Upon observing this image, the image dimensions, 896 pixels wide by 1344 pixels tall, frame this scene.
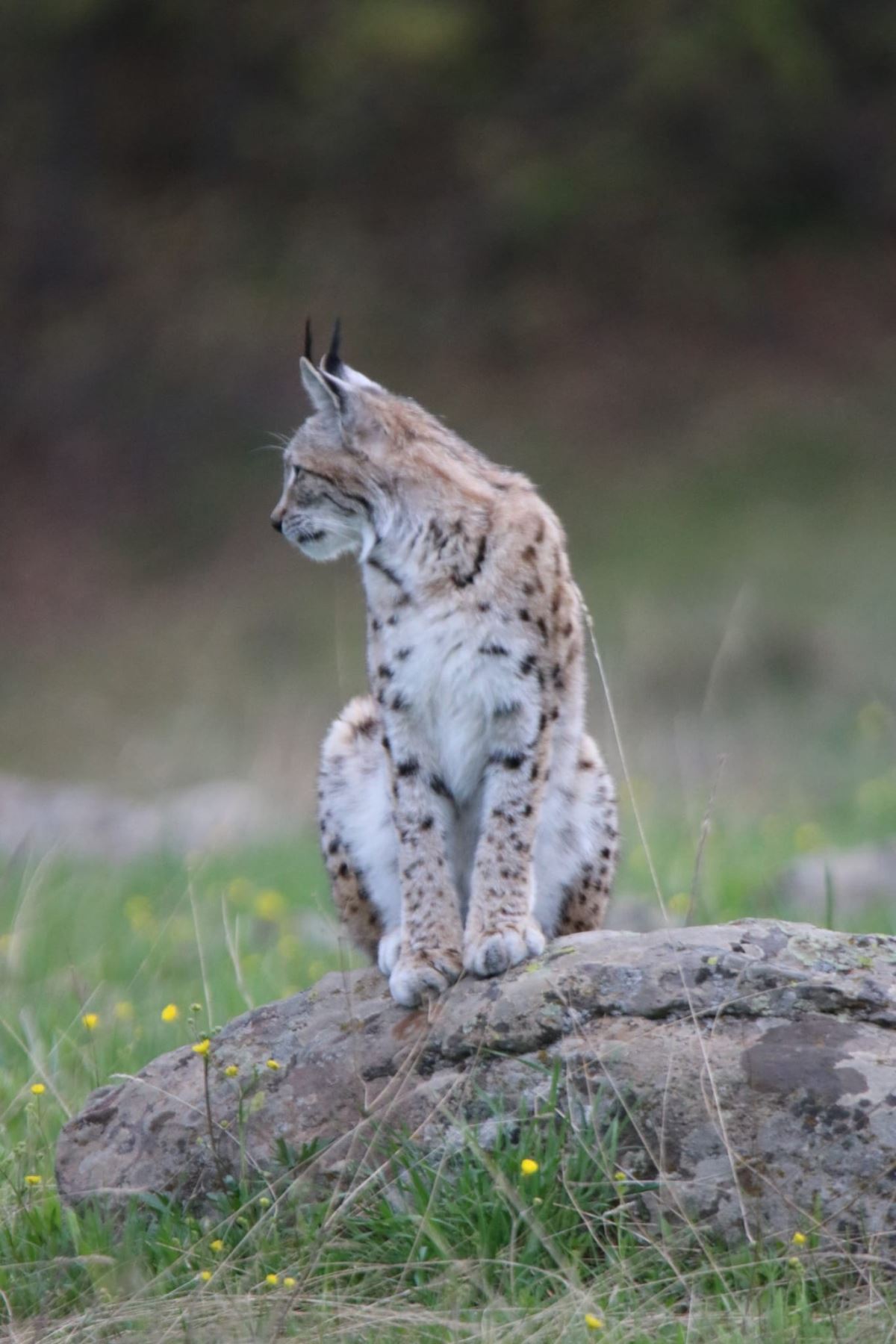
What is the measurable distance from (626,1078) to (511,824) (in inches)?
41.2

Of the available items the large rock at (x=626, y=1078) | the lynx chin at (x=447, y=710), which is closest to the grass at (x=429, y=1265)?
the large rock at (x=626, y=1078)

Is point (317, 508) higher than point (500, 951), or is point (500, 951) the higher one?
point (317, 508)

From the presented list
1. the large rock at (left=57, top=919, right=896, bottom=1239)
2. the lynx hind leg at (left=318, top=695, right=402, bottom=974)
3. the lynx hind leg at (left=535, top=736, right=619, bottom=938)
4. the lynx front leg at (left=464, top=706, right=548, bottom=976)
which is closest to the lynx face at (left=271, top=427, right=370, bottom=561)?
the lynx hind leg at (left=318, top=695, right=402, bottom=974)

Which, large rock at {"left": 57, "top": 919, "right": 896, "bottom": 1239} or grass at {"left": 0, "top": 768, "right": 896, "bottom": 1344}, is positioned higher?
large rock at {"left": 57, "top": 919, "right": 896, "bottom": 1239}

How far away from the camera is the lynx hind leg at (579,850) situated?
5.24 metres

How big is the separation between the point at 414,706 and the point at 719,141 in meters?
21.5

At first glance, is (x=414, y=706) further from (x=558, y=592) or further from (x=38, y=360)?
(x=38, y=360)

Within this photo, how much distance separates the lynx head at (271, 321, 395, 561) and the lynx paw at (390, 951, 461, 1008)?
1.26 metres

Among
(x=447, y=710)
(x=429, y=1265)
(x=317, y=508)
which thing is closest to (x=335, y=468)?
(x=317, y=508)

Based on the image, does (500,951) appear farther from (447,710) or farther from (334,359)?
(334,359)

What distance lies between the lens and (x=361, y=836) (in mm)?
5371

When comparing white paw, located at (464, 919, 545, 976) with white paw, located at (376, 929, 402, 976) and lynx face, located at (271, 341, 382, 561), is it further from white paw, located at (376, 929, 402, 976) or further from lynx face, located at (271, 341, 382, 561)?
lynx face, located at (271, 341, 382, 561)

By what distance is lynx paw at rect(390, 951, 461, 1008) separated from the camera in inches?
177

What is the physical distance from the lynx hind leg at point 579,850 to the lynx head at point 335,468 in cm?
96
